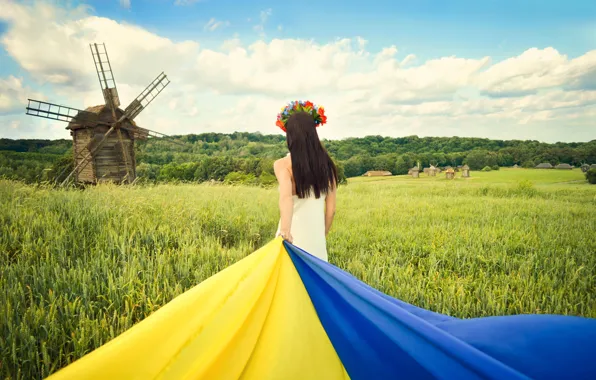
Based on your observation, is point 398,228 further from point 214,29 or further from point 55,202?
point 214,29

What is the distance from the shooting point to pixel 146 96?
19.1 metres

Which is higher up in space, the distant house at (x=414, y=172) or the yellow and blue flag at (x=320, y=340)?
the distant house at (x=414, y=172)

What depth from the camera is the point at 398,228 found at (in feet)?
24.0

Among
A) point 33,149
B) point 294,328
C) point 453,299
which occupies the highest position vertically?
point 33,149

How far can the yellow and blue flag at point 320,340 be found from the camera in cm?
172

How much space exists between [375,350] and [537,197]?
44.0 ft

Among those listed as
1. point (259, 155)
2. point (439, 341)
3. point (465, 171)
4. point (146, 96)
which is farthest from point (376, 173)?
point (439, 341)

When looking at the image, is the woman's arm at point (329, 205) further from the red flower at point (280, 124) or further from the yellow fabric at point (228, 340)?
the yellow fabric at point (228, 340)

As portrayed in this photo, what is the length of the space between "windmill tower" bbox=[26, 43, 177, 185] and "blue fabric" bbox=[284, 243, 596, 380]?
56.2ft

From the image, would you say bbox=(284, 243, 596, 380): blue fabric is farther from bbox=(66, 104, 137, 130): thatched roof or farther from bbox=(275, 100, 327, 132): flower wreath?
bbox=(66, 104, 137, 130): thatched roof

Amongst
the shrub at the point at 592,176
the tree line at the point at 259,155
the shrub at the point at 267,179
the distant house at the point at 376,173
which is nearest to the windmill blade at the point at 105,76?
the tree line at the point at 259,155

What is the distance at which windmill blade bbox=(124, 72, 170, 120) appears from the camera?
18.5 m

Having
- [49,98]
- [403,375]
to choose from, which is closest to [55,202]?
[403,375]

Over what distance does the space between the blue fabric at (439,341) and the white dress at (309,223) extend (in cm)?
127
